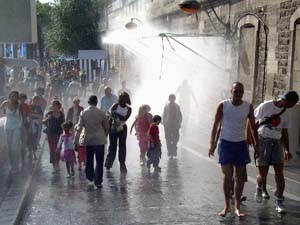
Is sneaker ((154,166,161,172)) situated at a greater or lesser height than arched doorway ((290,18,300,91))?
lesser

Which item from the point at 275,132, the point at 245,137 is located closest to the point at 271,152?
the point at 275,132

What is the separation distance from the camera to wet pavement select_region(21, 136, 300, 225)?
7.48 m

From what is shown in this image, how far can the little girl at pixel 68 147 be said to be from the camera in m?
10.7

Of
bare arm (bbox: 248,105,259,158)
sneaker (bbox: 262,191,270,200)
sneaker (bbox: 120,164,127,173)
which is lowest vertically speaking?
sneaker (bbox: 120,164,127,173)

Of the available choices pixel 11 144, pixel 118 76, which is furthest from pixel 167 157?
pixel 118 76

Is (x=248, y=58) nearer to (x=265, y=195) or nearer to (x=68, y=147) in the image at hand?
(x=68, y=147)

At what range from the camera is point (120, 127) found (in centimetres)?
1102

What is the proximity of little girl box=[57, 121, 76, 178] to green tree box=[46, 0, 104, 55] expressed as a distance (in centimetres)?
3453

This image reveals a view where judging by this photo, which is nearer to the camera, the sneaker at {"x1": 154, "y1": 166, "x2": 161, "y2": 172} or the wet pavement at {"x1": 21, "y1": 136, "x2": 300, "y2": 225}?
the wet pavement at {"x1": 21, "y1": 136, "x2": 300, "y2": 225}

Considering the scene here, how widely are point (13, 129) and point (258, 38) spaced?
7.61 metres

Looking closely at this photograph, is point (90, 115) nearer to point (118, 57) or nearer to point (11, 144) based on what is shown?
point (11, 144)

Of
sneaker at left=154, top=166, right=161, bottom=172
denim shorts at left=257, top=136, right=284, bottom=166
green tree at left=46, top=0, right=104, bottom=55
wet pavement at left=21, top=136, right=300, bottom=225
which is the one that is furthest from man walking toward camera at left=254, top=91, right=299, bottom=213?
green tree at left=46, top=0, right=104, bottom=55

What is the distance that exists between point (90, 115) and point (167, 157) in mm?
3883

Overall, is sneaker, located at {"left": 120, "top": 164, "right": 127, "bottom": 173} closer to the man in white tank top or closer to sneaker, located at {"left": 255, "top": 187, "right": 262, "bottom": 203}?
sneaker, located at {"left": 255, "top": 187, "right": 262, "bottom": 203}
